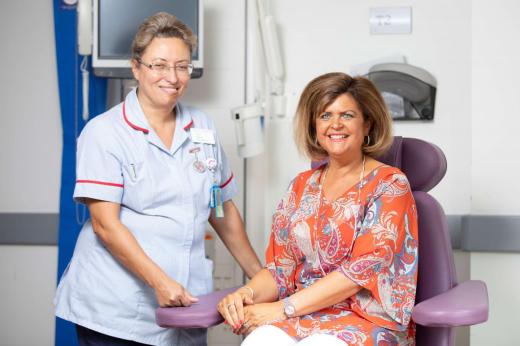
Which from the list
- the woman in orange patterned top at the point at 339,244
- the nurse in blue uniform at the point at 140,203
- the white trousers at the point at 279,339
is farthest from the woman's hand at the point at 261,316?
the nurse in blue uniform at the point at 140,203

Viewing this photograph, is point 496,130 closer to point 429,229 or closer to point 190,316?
point 429,229

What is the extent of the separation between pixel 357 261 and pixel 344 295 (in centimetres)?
10

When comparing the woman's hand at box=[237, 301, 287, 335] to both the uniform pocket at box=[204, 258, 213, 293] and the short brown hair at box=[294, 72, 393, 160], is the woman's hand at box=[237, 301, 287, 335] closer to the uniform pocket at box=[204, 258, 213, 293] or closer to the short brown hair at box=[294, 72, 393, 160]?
the uniform pocket at box=[204, 258, 213, 293]

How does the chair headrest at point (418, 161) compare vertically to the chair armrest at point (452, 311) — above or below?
above

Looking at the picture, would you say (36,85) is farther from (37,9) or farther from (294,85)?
(294,85)

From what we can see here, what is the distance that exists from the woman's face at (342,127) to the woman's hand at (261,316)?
47 centimetres

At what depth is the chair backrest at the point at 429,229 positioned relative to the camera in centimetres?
196

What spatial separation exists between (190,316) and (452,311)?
2.23 feet

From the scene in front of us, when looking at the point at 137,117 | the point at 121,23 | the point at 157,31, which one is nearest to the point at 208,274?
the point at 137,117

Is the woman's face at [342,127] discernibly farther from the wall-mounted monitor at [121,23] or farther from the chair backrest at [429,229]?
the wall-mounted monitor at [121,23]

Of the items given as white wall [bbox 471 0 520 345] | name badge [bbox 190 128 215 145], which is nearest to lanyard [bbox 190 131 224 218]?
name badge [bbox 190 128 215 145]

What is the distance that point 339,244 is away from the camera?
191 centimetres

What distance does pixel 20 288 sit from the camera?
11.6 feet

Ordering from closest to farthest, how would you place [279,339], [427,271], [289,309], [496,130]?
[279,339] → [289,309] → [427,271] → [496,130]
